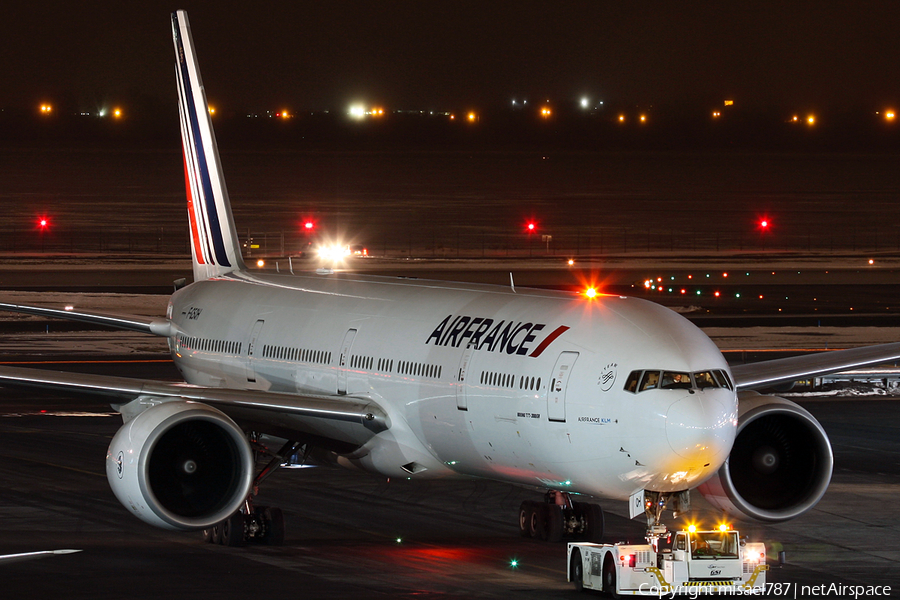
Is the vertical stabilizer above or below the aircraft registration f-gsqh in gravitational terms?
above

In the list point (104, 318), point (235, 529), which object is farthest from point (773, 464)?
point (104, 318)

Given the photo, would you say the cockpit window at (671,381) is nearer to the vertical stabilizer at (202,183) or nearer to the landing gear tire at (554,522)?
the landing gear tire at (554,522)

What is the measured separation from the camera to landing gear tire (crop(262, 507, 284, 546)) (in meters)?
23.4

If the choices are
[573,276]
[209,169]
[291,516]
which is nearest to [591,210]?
[573,276]

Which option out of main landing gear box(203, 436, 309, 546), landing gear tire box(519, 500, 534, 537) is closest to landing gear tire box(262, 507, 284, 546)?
main landing gear box(203, 436, 309, 546)

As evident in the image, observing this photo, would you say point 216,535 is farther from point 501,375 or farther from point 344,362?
point 501,375

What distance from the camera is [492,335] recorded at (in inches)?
870

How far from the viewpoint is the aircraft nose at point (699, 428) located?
60.0 ft

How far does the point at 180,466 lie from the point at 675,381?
7951 millimetres

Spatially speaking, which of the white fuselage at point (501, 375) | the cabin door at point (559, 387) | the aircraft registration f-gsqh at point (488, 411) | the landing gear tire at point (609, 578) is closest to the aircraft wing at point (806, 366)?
the aircraft registration f-gsqh at point (488, 411)

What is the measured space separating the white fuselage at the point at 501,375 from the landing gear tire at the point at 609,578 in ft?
3.30

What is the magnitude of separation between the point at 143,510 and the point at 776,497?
31.5 feet

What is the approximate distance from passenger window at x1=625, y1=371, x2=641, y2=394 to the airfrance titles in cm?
189

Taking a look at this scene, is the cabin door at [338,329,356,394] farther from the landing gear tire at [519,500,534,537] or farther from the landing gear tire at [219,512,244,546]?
the landing gear tire at [519,500,534,537]
